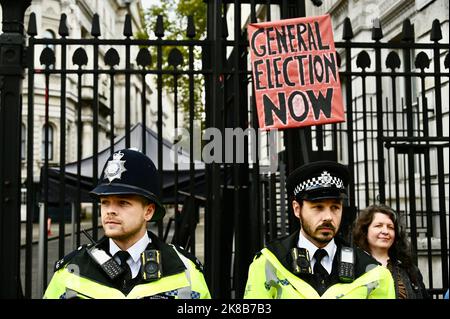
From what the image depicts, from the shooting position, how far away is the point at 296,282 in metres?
2.50

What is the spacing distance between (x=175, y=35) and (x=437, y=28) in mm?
19655

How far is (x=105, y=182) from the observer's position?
242 centimetres

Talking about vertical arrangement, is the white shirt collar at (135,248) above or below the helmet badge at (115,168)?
below

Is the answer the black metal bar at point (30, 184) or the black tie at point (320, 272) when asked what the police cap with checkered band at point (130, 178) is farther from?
the black metal bar at point (30, 184)

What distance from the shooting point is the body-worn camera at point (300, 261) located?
249cm

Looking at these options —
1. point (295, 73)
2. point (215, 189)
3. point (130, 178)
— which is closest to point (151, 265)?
point (130, 178)

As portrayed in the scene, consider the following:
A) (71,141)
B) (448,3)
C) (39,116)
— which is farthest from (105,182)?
(71,141)

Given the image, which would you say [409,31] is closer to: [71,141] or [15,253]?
[15,253]

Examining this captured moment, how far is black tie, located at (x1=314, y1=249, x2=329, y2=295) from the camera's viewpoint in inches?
98.7

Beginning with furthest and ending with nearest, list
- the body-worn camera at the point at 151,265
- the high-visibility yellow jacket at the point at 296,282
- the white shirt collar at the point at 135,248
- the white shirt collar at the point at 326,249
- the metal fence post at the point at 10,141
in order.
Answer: the metal fence post at the point at 10,141
the white shirt collar at the point at 326,249
the high-visibility yellow jacket at the point at 296,282
the white shirt collar at the point at 135,248
the body-worn camera at the point at 151,265

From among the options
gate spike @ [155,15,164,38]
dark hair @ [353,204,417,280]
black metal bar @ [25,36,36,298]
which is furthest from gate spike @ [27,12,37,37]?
dark hair @ [353,204,417,280]

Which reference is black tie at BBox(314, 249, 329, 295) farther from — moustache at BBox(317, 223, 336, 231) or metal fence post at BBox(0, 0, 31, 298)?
metal fence post at BBox(0, 0, 31, 298)

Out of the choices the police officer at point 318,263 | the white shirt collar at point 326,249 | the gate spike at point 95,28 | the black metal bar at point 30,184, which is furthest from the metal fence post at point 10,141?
the white shirt collar at point 326,249

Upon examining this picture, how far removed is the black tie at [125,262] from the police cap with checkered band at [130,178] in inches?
10.5
